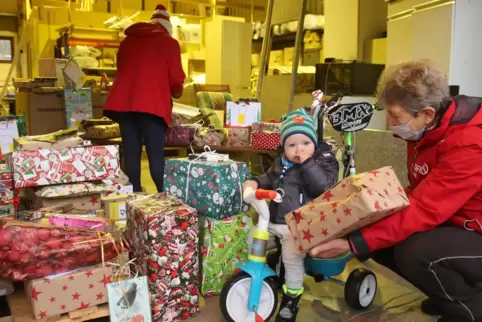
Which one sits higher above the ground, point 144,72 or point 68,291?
point 144,72

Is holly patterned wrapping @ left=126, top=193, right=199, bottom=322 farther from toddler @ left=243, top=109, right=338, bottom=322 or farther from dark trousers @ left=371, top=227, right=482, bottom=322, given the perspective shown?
dark trousers @ left=371, top=227, right=482, bottom=322

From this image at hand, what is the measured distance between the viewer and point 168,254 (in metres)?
1.92

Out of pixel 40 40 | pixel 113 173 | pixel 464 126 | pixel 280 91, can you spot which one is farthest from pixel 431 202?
pixel 40 40

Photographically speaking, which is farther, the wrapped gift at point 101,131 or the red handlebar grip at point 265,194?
the wrapped gift at point 101,131

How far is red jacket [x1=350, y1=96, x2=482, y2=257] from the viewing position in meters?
1.62

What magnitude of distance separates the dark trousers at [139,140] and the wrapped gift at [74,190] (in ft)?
2.27

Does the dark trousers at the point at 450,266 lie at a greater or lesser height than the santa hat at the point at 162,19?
lesser

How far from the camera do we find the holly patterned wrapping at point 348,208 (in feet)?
5.19

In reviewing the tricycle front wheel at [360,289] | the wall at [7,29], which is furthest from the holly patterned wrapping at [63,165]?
the wall at [7,29]

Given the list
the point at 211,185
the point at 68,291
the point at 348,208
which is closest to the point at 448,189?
the point at 348,208

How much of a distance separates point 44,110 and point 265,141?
8.10 ft

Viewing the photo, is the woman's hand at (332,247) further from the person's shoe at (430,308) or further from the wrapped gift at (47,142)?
the wrapped gift at (47,142)

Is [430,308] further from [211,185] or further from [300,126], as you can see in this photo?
[211,185]

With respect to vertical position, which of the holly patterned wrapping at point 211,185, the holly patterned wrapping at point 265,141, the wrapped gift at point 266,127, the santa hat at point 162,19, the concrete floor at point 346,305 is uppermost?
the santa hat at point 162,19
